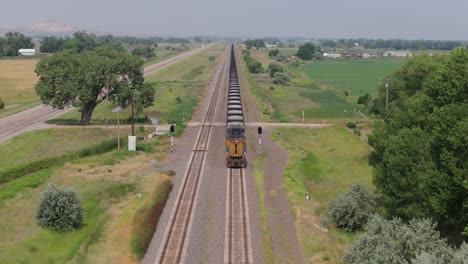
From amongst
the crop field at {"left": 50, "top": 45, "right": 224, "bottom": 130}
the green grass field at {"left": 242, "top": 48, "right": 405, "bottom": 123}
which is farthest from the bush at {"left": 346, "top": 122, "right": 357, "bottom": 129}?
the crop field at {"left": 50, "top": 45, "right": 224, "bottom": 130}

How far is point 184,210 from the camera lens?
121 ft

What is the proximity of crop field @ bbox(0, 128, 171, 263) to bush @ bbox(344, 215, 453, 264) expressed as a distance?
11.9m

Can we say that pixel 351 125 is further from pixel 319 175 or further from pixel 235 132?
pixel 235 132

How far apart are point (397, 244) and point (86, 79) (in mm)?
48924

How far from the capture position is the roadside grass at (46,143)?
53.2m

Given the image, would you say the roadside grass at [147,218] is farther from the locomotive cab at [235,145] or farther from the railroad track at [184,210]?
the locomotive cab at [235,145]

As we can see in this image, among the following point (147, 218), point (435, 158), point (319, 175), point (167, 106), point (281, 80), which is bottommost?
point (319, 175)

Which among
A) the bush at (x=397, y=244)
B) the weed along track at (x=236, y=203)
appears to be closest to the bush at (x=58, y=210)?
the weed along track at (x=236, y=203)

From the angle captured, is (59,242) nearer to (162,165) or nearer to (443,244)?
(162,165)

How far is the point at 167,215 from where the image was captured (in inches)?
1415

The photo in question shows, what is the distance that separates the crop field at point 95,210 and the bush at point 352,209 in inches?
460

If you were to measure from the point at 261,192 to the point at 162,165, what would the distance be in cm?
1212

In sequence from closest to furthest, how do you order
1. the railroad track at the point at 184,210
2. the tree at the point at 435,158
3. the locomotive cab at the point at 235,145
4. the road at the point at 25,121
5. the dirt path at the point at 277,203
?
the tree at the point at 435,158, the railroad track at the point at 184,210, the dirt path at the point at 277,203, the locomotive cab at the point at 235,145, the road at the point at 25,121

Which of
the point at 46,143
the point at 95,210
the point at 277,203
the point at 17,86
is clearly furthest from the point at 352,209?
the point at 17,86
